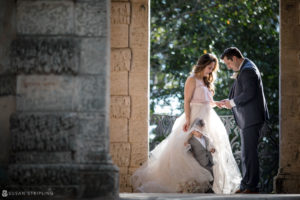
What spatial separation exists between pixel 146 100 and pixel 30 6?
3288 mm

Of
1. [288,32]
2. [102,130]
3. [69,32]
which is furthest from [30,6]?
[288,32]

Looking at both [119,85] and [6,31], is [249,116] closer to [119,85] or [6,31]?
[119,85]

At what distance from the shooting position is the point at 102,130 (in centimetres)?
527

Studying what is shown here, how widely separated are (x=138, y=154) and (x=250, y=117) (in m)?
1.80

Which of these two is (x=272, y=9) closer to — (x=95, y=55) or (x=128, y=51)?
(x=128, y=51)

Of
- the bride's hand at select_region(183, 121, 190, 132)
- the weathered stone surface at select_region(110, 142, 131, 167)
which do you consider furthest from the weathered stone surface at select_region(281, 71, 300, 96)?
the weathered stone surface at select_region(110, 142, 131, 167)

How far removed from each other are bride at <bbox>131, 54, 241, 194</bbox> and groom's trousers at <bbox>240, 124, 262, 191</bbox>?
1.14 ft

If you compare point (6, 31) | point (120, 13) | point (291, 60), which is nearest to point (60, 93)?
point (6, 31)

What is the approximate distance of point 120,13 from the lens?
335 inches

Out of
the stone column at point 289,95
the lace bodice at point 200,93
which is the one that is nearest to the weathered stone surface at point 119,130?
the lace bodice at point 200,93

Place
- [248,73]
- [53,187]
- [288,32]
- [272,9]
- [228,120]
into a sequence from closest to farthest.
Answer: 1. [53,187]
2. [248,73]
3. [288,32]
4. [228,120]
5. [272,9]

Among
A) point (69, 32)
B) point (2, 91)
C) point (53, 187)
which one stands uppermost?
point (69, 32)

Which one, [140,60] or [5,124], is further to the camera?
[140,60]

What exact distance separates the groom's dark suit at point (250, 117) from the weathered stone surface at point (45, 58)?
268 cm
